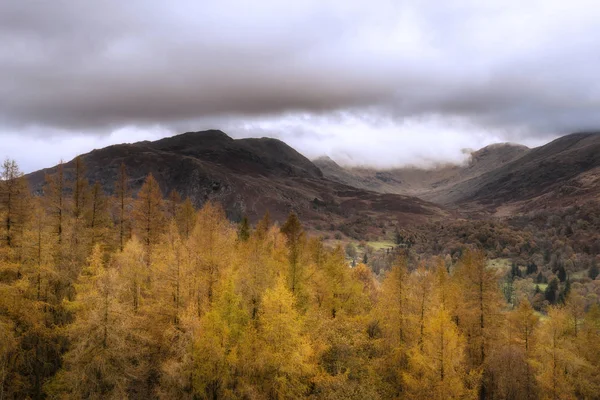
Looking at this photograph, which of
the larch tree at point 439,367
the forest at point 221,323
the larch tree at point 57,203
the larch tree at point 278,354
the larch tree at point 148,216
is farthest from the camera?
the larch tree at point 148,216

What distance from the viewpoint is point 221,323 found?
30.9 meters

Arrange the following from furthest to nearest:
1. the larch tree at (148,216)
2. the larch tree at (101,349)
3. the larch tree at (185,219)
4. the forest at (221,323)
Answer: the larch tree at (185,219)
the larch tree at (148,216)
the forest at (221,323)
the larch tree at (101,349)

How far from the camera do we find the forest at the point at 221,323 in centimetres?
2897

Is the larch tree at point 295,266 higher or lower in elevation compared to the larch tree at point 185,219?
lower

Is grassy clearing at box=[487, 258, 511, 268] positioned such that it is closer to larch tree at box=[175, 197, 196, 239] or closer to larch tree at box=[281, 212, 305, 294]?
larch tree at box=[175, 197, 196, 239]

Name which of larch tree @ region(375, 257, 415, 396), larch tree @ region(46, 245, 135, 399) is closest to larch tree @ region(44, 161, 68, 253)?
larch tree @ region(46, 245, 135, 399)

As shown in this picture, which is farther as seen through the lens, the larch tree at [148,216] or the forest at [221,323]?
the larch tree at [148,216]

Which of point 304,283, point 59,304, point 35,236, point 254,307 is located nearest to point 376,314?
point 304,283

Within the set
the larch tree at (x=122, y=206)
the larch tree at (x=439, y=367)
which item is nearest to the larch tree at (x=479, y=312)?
the larch tree at (x=439, y=367)

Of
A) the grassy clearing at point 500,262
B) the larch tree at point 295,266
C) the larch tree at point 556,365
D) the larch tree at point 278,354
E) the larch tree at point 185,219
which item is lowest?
the grassy clearing at point 500,262

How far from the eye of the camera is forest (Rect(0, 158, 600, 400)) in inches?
1141

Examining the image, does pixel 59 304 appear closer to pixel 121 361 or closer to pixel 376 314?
pixel 121 361

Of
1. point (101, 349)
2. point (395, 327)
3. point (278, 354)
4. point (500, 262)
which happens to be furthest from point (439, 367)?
point (500, 262)

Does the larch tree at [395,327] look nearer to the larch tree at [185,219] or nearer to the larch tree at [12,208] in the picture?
the larch tree at [185,219]
